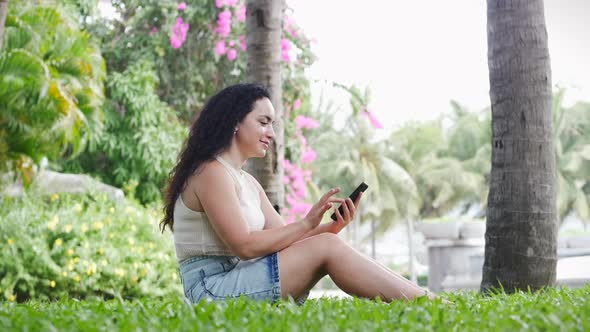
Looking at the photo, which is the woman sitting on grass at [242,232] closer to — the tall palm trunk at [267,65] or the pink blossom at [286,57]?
the tall palm trunk at [267,65]

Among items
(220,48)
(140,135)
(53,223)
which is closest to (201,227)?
(53,223)

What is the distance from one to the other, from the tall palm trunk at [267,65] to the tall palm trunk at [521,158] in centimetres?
167

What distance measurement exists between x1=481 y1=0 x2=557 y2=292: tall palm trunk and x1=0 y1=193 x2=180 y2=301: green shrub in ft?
18.1

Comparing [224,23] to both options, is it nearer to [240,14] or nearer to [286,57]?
[240,14]

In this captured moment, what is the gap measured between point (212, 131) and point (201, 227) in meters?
0.57

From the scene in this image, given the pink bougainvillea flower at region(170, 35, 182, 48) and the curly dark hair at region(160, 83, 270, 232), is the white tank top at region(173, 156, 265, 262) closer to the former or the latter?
the curly dark hair at region(160, 83, 270, 232)

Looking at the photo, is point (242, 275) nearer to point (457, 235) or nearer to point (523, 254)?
point (523, 254)

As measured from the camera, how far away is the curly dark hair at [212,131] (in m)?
4.43

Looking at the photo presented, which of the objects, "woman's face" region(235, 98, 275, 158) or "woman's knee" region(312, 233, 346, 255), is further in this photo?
"woman's face" region(235, 98, 275, 158)

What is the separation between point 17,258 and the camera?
9.77m

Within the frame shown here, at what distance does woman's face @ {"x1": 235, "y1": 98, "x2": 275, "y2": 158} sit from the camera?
4547 millimetres

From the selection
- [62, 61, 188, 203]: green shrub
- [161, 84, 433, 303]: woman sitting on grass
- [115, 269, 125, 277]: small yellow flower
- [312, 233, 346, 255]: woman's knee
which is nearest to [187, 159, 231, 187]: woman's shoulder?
[161, 84, 433, 303]: woman sitting on grass

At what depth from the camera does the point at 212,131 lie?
178 inches

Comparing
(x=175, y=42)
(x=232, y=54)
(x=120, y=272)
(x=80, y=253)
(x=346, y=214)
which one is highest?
(x=175, y=42)
